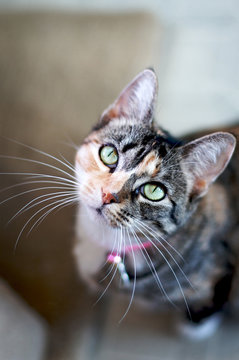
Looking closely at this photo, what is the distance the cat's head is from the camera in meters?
0.76

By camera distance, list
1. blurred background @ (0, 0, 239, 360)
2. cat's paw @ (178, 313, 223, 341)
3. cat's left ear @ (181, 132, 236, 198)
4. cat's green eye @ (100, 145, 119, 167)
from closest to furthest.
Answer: cat's left ear @ (181, 132, 236, 198) < cat's green eye @ (100, 145, 119, 167) < blurred background @ (0, 0, 239, 360) < cat's paw @ (178, 313, 223, 341)

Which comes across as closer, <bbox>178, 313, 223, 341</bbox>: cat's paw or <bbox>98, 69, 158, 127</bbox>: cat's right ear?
<bbox>98, 69, 158, 127</bbox>: cat's right ear

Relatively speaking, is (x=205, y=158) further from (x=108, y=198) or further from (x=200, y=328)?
(x=200, y=328)

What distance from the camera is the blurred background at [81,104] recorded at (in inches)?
44.0

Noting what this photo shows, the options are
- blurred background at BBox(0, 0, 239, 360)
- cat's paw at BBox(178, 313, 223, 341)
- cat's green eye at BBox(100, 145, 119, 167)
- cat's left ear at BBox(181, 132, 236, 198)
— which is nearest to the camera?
cat's left ear at BBox(181, 132, 236, 198)

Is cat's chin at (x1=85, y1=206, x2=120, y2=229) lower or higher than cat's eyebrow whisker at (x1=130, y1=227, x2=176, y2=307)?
higher

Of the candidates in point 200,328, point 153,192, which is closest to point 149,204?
point 153,192

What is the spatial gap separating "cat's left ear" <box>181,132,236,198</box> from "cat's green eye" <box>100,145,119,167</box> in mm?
151

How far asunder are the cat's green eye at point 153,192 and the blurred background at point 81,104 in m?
0.30

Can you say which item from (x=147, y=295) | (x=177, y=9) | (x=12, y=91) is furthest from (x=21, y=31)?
(x=147, y=295)

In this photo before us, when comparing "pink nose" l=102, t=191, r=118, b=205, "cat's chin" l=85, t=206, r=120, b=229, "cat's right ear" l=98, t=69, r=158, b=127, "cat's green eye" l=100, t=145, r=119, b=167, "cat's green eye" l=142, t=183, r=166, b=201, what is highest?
"cat's right ear" l=98, t=69, r=158, b=127

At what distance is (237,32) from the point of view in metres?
1.14

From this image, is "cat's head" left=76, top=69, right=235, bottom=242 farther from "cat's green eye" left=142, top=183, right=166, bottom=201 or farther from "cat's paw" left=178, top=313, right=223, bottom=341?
"cat's paw" left=178, top=313, right=223, bottom=341

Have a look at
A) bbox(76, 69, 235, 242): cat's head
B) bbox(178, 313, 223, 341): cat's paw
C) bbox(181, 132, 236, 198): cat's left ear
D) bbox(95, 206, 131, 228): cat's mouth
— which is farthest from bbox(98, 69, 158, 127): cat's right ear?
bbox(178, 313, 223, 341): cat's paw
